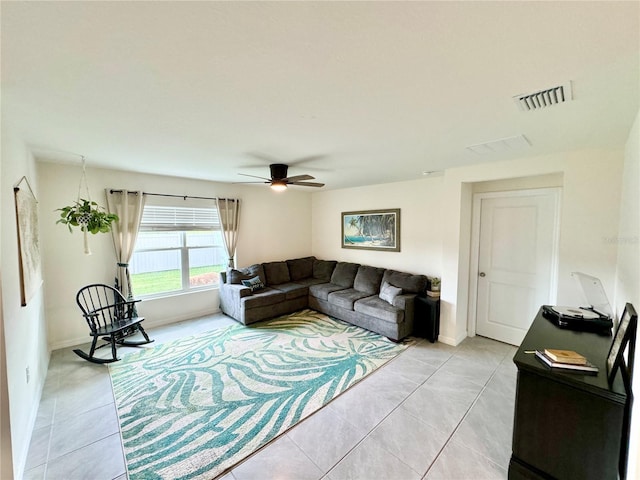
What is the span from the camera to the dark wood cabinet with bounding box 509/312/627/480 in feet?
4.55

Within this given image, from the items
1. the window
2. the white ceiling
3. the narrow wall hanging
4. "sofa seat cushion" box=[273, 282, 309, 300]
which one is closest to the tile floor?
the narrow wall hanging

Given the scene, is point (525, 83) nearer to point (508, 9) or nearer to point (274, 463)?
point (508, 9)

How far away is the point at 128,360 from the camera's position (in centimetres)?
315

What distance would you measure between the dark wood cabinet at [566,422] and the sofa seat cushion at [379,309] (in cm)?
186

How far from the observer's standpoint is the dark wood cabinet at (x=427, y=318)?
3.65 metres

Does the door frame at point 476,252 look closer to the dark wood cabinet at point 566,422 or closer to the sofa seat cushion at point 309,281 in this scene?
the dark wood cabinet at point 566,422

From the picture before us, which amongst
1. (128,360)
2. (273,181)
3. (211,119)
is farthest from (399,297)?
(128,360)

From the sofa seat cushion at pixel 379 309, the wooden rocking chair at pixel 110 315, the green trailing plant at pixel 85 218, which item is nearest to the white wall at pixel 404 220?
the sofa seat cushion at pixel 379 309

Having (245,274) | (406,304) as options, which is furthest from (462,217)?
(245,274)

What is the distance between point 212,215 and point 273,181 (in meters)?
2.19

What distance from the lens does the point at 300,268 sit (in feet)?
18.6

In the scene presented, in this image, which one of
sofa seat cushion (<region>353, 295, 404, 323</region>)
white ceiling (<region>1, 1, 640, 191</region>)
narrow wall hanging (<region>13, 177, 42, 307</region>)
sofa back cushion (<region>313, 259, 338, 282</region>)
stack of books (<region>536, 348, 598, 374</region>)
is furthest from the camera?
sofa back cushion (<region>313, 259, 338, 282</region>)

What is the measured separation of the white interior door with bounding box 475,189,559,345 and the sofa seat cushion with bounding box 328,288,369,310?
1.78 metres

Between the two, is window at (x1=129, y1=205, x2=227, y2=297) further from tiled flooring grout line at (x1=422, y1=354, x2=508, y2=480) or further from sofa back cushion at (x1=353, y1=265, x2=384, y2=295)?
tiled flooring grout line at (x1=422, y1=354, x2=508, y2=480)
